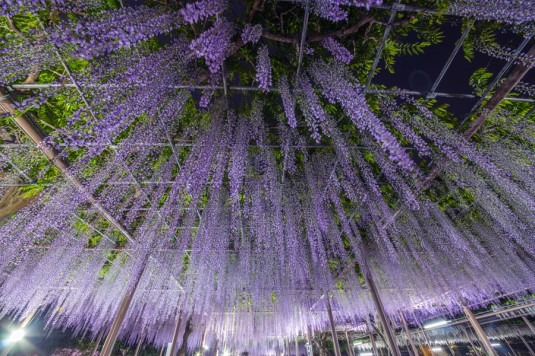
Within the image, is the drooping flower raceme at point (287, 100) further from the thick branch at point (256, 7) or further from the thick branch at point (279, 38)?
the thick branch at point (256, 7)

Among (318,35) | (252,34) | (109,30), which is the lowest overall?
(109,30)

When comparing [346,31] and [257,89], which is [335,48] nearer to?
[346,31]

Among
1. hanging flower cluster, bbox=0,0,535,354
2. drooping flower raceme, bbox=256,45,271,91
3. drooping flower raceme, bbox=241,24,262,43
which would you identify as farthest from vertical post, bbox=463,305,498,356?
drooping flower raceme, bbox=241,24,262,43

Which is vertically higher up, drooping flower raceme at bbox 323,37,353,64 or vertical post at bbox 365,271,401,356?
drooping flower raceme at bbox 323,37,353,64

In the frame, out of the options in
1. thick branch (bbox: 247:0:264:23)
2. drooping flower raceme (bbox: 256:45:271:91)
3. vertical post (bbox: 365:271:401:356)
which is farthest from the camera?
vertical post (bbox: 365:271:401:356)

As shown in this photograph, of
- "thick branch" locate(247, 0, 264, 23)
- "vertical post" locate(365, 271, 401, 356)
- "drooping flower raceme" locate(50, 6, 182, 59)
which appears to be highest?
"thick branch" locate(247, 0, 264, 23)

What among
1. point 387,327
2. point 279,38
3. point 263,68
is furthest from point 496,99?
point 387,327

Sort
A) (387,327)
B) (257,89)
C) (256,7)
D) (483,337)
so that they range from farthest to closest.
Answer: (483,337), (387,327), (257,89), (256,7)

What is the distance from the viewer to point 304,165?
3881mm

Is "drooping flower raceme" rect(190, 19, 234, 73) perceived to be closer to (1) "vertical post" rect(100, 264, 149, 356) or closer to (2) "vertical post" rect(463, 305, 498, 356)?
(1) "vertical post" rect(100, 264, 149, 356)

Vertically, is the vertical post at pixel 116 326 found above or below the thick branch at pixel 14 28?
below

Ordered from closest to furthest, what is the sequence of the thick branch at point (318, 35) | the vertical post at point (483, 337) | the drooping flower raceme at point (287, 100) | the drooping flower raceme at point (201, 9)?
the drooping flower raceme at point (201, 9) → the thick branch at point (318, 35) → the drooping flower raceme at point (287, 100) → the vertical post at point (483, 337)

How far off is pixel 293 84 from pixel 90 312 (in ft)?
39.2

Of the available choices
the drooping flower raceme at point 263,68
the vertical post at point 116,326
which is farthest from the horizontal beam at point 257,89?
the vertical post at point 116,326
